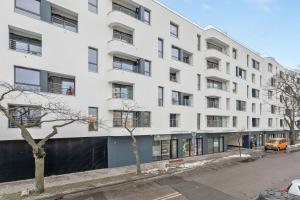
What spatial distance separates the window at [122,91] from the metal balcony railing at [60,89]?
3994 mm

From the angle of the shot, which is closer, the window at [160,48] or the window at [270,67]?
the window at [160,48]

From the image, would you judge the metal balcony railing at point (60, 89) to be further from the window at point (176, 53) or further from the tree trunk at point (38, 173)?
the window at point (176, 53)

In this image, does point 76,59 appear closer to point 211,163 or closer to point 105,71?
point 105,71

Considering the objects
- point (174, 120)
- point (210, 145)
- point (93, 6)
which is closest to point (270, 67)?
point (210, 145)

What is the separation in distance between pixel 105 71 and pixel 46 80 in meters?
5.36

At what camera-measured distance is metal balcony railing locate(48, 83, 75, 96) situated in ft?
61.1

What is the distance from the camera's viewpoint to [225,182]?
54.6 feet

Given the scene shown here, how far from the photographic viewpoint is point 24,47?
57.4ft

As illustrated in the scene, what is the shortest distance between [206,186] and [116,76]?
11.4 meters

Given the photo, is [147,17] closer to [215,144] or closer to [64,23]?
[64,23]

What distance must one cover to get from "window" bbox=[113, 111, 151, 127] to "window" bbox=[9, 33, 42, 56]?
8.08m

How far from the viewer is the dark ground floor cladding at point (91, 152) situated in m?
16.1

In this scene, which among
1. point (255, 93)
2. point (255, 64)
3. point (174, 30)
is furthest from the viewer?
point (255, 64)

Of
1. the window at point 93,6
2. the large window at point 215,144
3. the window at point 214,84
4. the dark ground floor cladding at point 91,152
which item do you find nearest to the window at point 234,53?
the window at point 214,84
